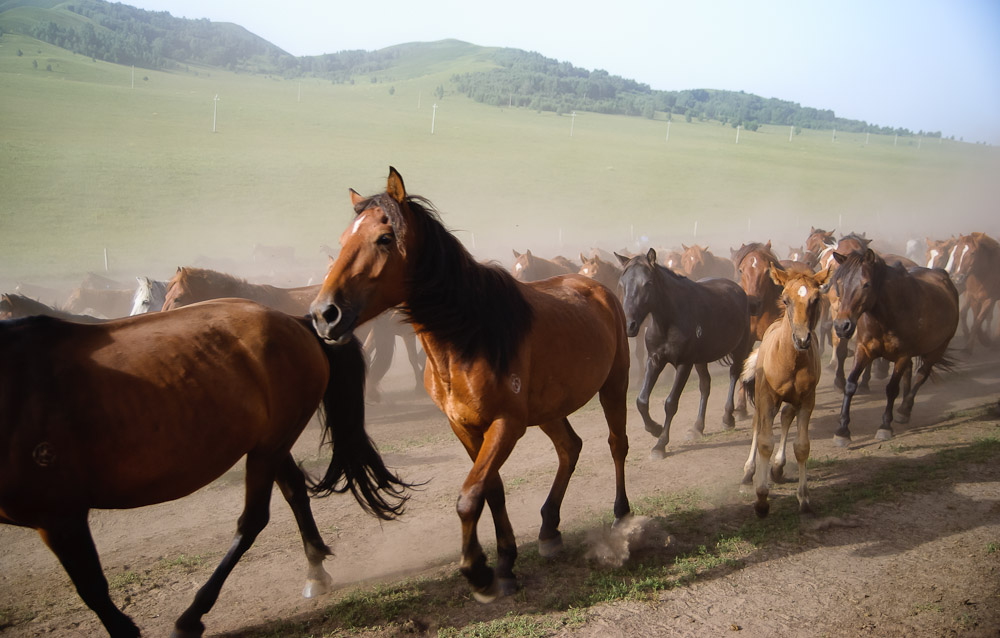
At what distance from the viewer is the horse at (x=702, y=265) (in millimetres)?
17922

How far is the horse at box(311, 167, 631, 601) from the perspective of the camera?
12.9ft

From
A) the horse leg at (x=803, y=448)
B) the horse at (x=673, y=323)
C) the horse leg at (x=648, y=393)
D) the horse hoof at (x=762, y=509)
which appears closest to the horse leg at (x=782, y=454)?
the horse leg at (x=803, y=448)

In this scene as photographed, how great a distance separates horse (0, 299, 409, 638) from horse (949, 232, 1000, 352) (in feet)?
51.5

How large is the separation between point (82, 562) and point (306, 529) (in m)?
1.51

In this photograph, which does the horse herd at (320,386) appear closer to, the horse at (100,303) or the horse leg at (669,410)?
the horse leg at (669,410)

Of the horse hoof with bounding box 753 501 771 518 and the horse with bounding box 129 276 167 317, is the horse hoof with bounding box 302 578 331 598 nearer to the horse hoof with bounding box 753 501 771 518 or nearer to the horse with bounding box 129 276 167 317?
the horse hoof with bounding box 753 501 771 518

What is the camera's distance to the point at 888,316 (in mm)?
9031

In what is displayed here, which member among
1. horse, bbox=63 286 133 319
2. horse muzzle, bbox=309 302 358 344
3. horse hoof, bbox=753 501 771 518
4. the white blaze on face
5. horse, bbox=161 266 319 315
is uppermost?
the white blaze on face

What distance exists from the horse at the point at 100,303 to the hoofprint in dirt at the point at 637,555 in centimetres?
894

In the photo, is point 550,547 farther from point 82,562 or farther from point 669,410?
point 669,410

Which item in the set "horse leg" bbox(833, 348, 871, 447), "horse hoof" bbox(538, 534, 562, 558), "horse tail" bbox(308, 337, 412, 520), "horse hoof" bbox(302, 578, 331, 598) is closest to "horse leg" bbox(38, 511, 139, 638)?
"horse hoof" bbox(302, 578, 331, 598)

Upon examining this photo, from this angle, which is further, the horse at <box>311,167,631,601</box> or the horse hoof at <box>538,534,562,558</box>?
the horse hoof at <box>538,534,562,558</box>

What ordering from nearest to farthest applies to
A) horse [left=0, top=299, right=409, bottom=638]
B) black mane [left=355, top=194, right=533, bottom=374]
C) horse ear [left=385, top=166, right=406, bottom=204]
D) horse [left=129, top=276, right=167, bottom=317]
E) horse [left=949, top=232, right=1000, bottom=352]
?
horse [left=0, top=299, right=409, bottom=638]
horse ear [left=385, top=166, right=406, bottom=204]
black mane [left=355, top=194, right=533, bottom=374]
horse [left=129, top=276, right=167, bottom=317]
horse [left=949, top=232, right=1000, bottom=352]

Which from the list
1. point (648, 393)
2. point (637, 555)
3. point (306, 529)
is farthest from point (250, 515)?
point (648, 393)
